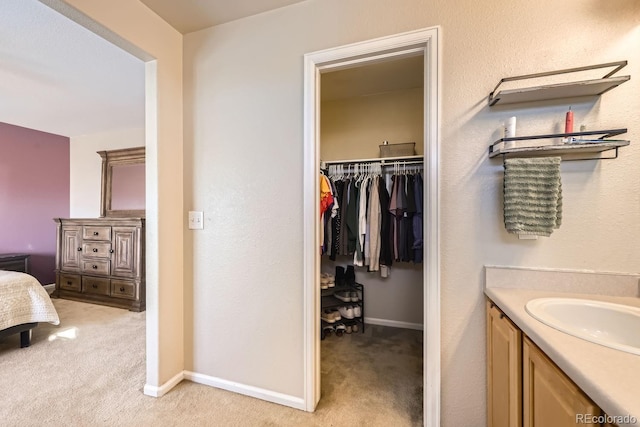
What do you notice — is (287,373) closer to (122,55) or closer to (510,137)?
(510,137)

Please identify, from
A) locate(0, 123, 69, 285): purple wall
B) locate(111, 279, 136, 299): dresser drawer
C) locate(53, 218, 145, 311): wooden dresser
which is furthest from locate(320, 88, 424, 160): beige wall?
locate(0, 123, 69, 285): purple wall

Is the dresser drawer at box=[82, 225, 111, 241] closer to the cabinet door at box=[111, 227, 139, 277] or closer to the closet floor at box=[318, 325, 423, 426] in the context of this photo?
the cabinet door at box=[111, 227, 139, 277]

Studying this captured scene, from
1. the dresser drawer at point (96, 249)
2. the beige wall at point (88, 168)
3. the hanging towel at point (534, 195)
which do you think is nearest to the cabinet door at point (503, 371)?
the hanging towel at point (534, 195)

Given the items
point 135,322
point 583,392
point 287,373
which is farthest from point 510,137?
point 135,322

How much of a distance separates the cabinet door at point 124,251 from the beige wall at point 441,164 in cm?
201

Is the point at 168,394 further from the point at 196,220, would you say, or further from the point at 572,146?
the point at 572,146

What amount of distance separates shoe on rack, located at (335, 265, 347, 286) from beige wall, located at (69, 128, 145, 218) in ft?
12.3

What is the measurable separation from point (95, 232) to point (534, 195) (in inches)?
179

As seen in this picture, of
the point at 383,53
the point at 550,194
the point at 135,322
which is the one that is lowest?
the point at 135,322

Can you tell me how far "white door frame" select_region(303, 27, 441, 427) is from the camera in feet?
4.34

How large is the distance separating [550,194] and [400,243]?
4.32 feet

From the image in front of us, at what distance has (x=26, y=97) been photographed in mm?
2818

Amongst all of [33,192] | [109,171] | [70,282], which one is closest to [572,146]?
[109,171]

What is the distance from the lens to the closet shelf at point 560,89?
3.42 ft
